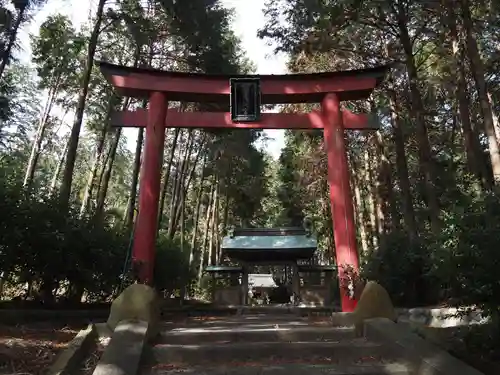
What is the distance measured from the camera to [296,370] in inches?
139

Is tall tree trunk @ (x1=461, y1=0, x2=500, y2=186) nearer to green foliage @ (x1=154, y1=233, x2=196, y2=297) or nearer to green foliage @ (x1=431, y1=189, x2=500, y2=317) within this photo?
green foliage @ (x1=431, y1=189, x2=500, y2=317)

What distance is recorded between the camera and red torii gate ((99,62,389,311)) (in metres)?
7.37

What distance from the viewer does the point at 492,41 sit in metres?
12.4

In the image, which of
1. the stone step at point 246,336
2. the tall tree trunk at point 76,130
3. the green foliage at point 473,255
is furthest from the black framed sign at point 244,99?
the green foliage at point 473,255

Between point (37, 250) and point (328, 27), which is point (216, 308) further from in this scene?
point (328, 27)

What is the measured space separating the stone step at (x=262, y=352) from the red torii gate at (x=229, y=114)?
3.20 metres

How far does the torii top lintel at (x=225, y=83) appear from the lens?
7.95 metres

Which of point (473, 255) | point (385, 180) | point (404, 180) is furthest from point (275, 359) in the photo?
point (385, 180)

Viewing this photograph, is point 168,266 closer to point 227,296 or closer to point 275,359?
point 227,296

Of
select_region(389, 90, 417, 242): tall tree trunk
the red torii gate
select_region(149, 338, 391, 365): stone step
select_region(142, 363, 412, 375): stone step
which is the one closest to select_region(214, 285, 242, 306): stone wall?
select_region(389, 90, 417, 242): tall tree trunk

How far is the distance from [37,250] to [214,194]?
1505 cm

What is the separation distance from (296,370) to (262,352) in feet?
2.12

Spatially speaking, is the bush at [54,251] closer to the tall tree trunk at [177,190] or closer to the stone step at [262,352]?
the stone step at [262,352]

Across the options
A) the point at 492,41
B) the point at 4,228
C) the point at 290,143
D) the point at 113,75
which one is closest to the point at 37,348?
the point at 4,228
